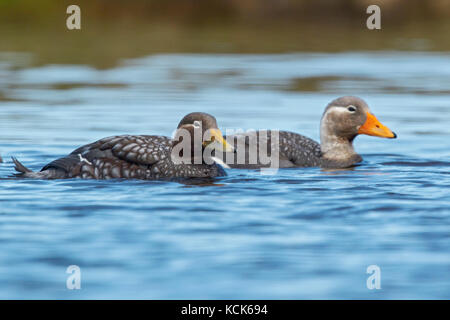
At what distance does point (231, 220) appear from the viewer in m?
7.90

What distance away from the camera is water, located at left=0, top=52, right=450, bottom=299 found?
20.5ft

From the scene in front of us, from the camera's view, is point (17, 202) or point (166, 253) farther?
point (17, 202)

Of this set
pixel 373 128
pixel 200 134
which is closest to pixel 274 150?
pixel 373 128

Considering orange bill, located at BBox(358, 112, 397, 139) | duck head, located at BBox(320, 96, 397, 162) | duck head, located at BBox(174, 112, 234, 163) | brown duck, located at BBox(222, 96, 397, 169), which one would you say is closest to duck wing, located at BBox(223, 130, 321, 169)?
brown duck, located at BBox(222, 96, 397, 169)

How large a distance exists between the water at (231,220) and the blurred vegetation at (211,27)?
852 centimetres

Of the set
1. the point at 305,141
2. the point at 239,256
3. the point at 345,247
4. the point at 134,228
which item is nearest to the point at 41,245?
the point at 134,228

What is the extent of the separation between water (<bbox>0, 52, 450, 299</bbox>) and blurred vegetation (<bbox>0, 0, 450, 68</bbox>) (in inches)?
336

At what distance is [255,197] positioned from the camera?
891 cm

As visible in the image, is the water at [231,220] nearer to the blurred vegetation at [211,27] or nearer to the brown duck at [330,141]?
the brown duck at [330,141]

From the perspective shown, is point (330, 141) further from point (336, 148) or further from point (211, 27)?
point (211, 27)

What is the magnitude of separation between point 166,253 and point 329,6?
26070mm

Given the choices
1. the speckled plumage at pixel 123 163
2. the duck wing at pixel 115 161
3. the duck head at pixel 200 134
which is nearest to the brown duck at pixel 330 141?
the duck head at pixel 200 134

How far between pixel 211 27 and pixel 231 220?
2124 centimetres
